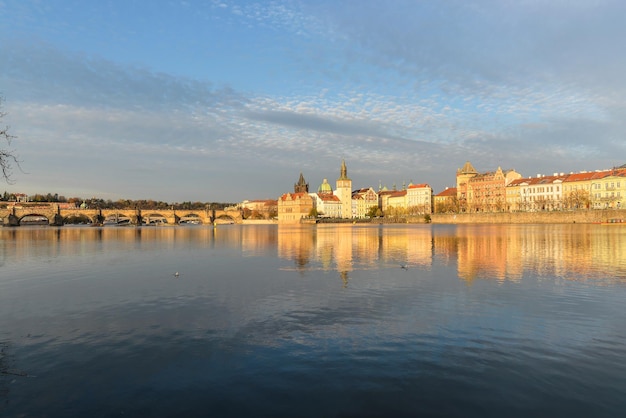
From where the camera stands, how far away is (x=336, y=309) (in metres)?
15.4

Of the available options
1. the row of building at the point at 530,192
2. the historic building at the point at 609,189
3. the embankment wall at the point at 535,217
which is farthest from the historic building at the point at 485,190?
the historic building at the point at 609,189

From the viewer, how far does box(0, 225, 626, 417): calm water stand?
807 centimetres

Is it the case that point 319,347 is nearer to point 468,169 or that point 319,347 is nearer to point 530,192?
point 530,192

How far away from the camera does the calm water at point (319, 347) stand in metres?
8.07

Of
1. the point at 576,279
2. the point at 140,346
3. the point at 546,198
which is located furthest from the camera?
the point at 546,198

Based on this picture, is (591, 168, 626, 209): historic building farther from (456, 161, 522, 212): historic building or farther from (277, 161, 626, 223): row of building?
(456, 161, 522, 212): historic building

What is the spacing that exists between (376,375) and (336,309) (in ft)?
20.4

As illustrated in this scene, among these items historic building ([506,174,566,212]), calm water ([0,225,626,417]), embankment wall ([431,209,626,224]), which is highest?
historic building ([506,174,566,212])

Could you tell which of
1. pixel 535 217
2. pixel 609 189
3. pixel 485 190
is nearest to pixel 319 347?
pixel 535 217

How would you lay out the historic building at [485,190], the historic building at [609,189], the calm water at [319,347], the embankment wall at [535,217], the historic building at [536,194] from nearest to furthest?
1. the calm water at [319,347]
2. the embankment wall at [535,217]
3. the historic building at [609,189]
4. the historic building at [536,194]
5. the historic building at [485,190]

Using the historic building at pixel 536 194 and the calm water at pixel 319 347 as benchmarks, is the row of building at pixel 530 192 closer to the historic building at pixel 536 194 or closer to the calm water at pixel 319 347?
the historic building at pixel 536 194

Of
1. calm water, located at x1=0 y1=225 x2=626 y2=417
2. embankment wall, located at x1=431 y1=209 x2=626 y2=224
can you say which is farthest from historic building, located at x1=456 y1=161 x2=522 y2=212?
calm water, located at x1=0 y1=225 x2=626 y2=417

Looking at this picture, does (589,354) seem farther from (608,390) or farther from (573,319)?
(573,319)

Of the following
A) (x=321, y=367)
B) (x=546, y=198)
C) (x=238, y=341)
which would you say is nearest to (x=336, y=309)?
(x=238, y=341)
